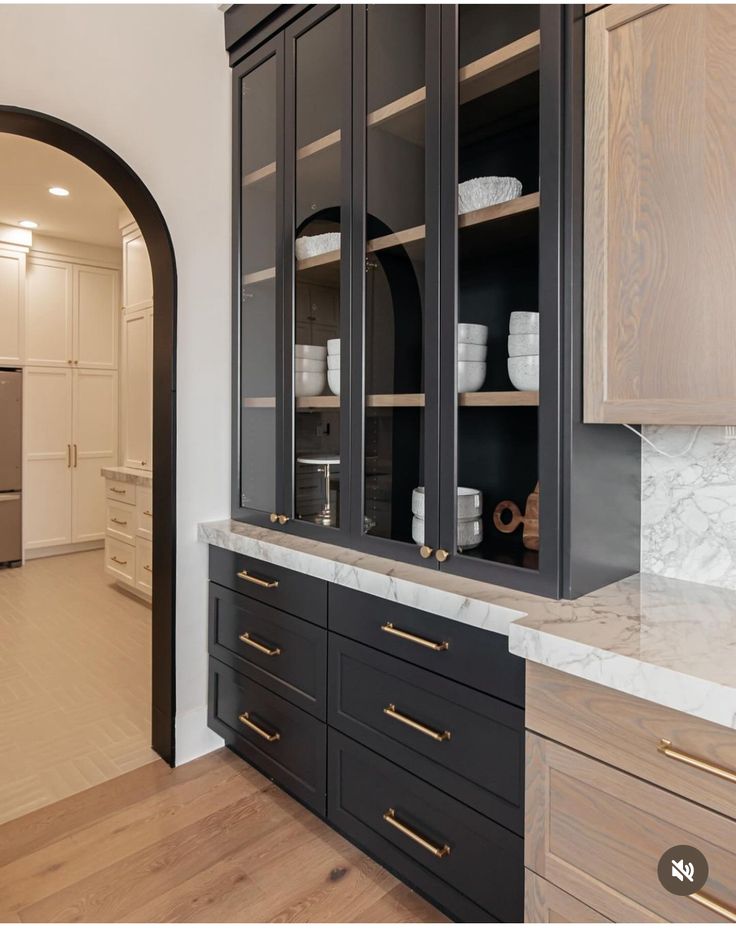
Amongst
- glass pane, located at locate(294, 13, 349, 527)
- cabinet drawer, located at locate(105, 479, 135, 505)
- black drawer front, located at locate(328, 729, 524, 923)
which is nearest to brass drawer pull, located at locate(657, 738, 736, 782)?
black drawer front, located at locate(328, 729, 524, 923)

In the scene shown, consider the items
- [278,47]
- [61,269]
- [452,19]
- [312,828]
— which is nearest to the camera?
[452,19]

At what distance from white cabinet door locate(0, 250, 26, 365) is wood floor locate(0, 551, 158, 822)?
2.09 metres

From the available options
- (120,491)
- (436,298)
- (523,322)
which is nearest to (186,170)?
(436,298)

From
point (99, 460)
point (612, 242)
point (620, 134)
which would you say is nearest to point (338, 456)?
point (612, 242)

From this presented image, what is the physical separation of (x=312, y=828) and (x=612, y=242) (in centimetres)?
185

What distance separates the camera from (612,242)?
1.39 m

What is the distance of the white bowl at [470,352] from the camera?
1.62m

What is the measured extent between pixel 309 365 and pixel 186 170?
92 centimetres

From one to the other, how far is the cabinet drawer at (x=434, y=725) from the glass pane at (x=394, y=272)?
37 centimetres

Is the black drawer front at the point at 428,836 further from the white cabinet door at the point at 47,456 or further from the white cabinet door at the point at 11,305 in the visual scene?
the white cabinet door at the point at 11,305

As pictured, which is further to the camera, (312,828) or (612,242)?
(312,828)

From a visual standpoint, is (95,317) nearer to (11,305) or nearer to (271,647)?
(11,305)

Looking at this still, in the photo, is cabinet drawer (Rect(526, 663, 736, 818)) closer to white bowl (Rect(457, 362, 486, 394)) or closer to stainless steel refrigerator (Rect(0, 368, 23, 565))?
white bowl (Rect(457, 362, 486, 394))

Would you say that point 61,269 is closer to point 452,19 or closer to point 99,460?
point 99,460
